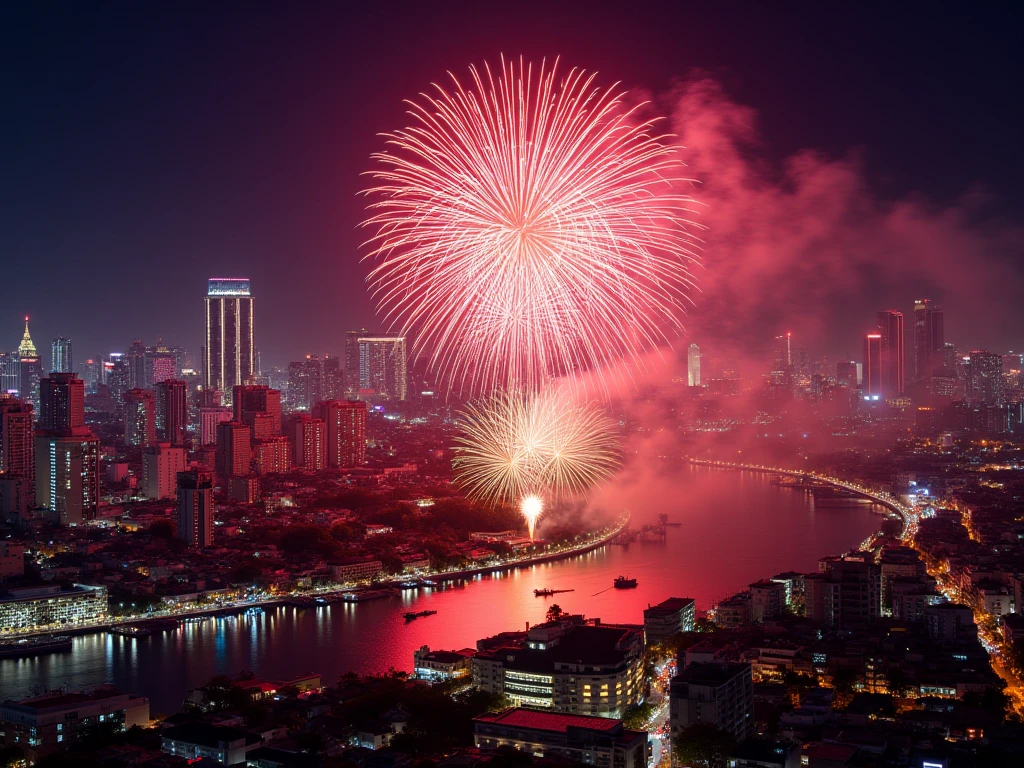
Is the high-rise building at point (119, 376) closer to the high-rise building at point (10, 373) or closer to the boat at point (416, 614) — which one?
the high-rise building at point (10, 373)

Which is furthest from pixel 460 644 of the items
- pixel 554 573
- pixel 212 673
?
pixel 554 573

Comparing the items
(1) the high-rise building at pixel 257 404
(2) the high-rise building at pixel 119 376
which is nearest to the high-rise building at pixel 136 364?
(2) the high-rise building at pixel 119 376

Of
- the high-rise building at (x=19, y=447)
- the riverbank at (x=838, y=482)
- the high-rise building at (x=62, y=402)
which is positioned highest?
the high-rise building at (x=62, y=402)

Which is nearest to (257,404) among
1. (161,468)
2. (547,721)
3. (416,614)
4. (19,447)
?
(161,468)

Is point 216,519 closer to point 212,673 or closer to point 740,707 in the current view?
point 212,673

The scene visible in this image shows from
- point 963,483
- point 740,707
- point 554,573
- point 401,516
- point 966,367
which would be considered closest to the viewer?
point 740,707
